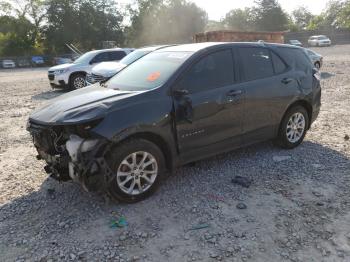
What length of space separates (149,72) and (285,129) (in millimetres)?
2391

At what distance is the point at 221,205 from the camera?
4105 millimetres

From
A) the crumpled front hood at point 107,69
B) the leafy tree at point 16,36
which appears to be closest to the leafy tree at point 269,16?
the leafy tree at point 16,36

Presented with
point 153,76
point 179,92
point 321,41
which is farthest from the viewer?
point 321,41

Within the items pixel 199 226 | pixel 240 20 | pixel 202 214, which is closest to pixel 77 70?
pixel 202 214

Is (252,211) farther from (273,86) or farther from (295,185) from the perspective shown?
(273,86)

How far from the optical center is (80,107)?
4023 millimetres

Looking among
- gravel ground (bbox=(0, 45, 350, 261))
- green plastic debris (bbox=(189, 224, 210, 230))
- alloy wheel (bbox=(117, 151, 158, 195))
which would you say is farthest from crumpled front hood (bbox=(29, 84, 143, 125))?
green plastic debris (bbox=(189, 224, 210, 230))

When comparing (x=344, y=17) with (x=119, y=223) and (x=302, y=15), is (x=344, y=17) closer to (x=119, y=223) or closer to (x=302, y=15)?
(x=302, y=15)

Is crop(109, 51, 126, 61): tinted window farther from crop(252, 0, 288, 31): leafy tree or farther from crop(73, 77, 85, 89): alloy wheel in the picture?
crop(252, 0, 288, 31): leafy tree

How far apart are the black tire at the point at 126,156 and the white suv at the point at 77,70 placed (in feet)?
33.2

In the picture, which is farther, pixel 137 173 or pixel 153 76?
pixel 153 76

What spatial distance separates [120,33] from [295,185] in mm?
49654

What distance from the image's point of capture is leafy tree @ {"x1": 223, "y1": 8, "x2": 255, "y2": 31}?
2800 inches

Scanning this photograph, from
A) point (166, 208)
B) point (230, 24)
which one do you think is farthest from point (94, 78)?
point (230, 24)
